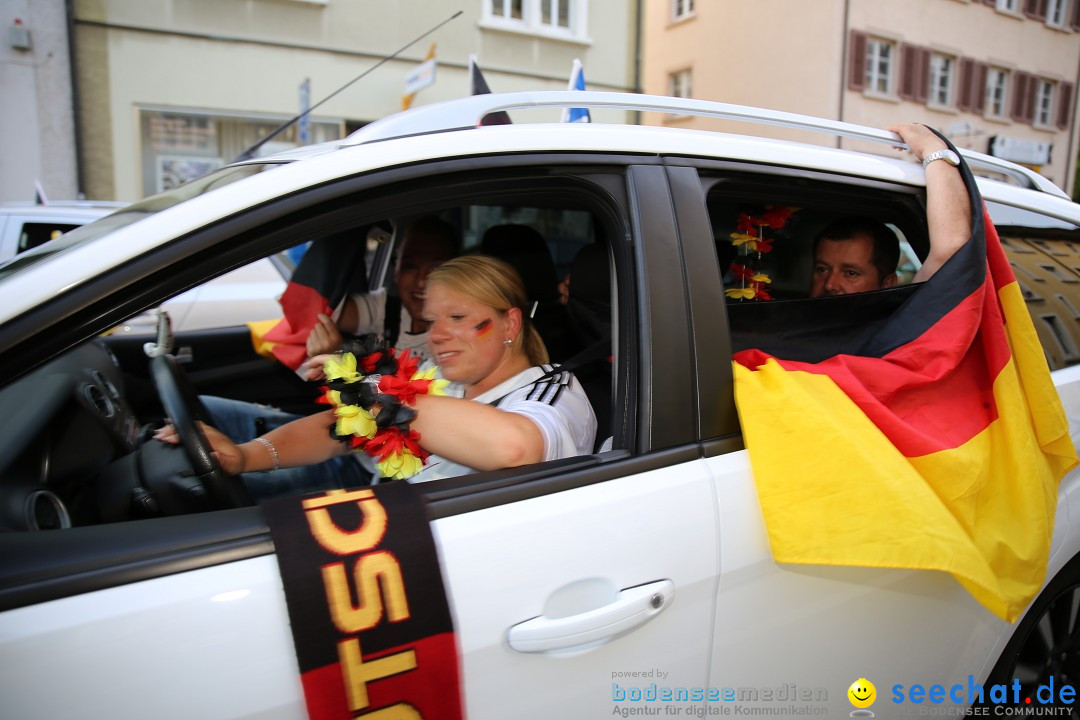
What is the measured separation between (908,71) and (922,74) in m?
0.62

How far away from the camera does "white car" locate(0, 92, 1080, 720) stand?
3.14 feet

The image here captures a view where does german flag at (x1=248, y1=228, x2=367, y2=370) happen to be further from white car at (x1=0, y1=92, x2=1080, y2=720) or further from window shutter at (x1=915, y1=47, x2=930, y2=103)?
window shutter at (x1=915, y1=47, x2=930, y2=103)

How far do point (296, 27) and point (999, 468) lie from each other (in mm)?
11281

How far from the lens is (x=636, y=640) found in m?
1.20

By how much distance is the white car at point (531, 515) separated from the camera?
0.96m

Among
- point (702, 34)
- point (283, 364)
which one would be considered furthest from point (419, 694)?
point (702, 34)

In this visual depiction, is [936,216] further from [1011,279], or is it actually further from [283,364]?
[283,364]

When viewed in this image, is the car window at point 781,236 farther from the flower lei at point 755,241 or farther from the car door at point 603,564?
the car door at point 603,564

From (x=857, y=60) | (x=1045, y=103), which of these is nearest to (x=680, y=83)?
(x=857, y=60)

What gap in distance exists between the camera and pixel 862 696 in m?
1.45

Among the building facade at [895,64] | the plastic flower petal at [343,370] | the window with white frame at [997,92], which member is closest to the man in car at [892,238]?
the plastic flower petal at [343,370]

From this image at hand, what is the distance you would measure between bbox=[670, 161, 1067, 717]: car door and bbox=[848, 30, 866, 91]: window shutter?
18.5 m

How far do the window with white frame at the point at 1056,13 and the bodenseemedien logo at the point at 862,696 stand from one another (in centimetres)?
2703

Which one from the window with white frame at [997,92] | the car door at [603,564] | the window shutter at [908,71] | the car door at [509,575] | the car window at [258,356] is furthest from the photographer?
the window with white frame at [997,92]
